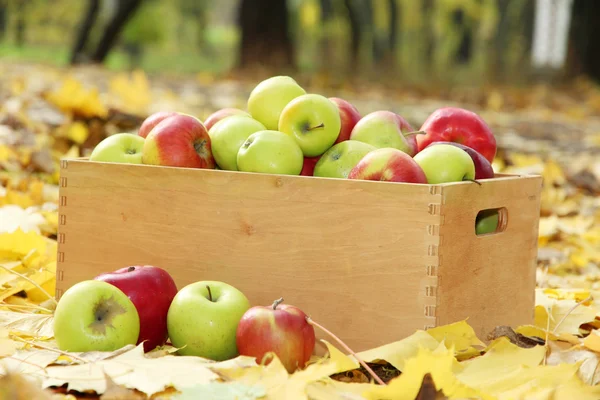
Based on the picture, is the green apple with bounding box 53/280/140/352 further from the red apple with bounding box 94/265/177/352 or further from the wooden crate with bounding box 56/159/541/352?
the wooden crate with bounding box 56/159/541/352

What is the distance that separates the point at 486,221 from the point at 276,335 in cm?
69

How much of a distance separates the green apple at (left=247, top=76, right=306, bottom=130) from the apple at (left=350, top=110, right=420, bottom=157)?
21cm

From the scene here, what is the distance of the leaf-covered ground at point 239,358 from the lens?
1514 millimetres

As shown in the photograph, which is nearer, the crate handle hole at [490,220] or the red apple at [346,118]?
the crate handle hole at [490,220]

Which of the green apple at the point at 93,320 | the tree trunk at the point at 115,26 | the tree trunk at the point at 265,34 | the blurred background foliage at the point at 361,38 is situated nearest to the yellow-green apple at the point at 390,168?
the green apple at the point at 93,320

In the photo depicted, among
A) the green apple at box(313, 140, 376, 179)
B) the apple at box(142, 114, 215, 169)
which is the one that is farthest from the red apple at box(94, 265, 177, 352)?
the green apple at box(313, 140, 376, 179)

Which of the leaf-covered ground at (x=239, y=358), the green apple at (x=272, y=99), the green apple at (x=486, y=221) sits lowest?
the leaf-covered ground at (x=239, y=358)

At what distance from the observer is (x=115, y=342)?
1.75 metres

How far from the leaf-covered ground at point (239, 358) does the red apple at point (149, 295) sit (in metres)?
0.10

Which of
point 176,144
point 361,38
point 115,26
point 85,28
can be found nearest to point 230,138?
point 176,144

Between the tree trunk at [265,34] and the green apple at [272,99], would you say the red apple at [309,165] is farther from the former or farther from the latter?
the tree trunk at [265,34]

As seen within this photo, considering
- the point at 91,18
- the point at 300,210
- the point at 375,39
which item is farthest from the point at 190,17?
the point at 300,210

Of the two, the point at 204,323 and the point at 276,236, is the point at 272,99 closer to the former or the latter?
the point at 276,236

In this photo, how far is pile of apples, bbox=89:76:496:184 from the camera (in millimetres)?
1976
